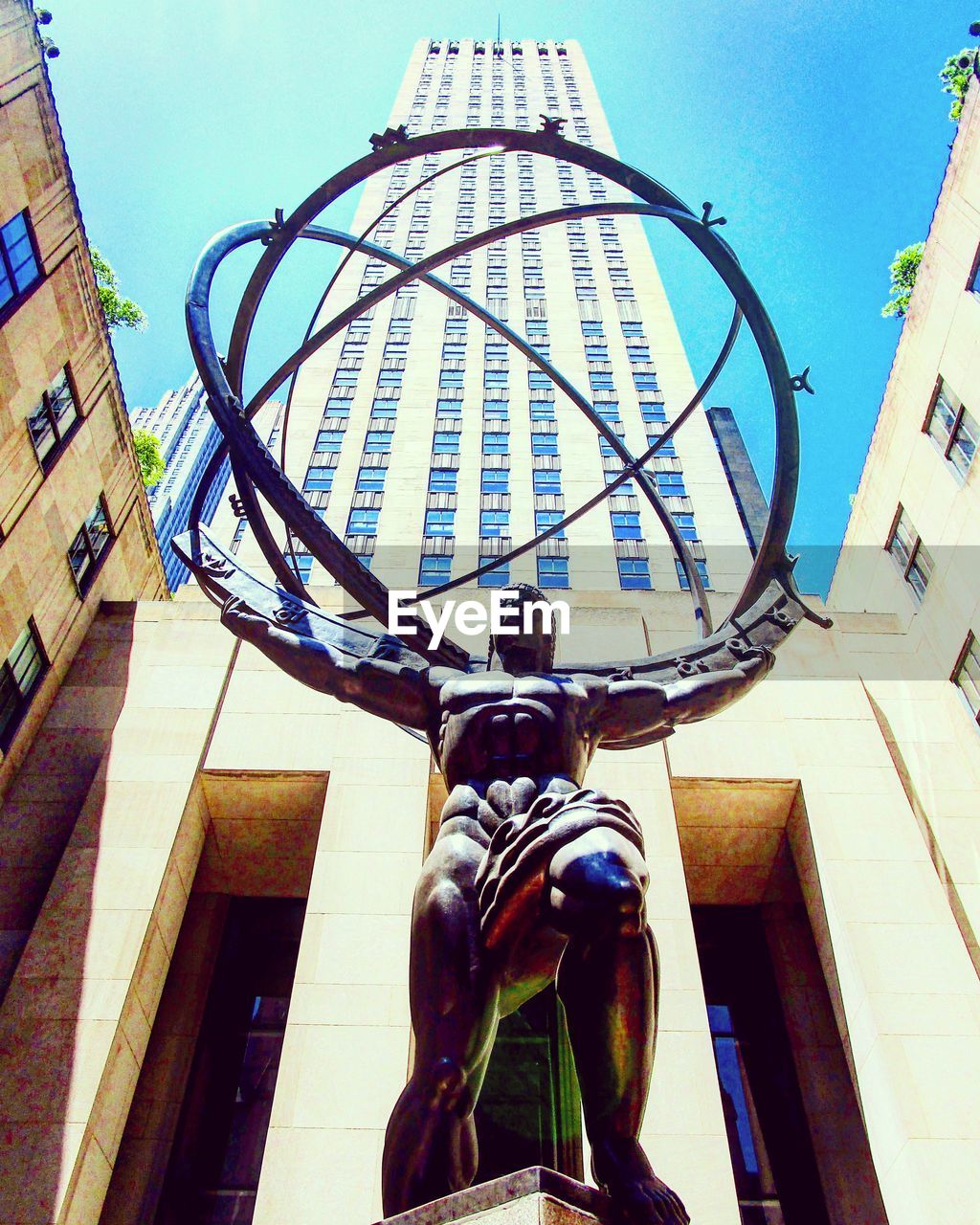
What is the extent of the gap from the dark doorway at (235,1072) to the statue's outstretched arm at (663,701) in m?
10.1

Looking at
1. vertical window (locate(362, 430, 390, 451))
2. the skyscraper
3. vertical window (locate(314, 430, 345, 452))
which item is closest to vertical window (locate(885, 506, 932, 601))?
the skyscraper

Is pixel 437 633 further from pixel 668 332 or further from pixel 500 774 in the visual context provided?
pixel 668 332

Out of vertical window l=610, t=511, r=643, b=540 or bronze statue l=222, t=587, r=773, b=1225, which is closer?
bronze statue l=222, t=587, r=773, b=1225

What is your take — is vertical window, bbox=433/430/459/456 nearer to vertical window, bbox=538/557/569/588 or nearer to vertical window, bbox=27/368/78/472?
vertical window, bbox=538/557/569/588

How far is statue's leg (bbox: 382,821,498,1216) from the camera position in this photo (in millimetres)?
3771

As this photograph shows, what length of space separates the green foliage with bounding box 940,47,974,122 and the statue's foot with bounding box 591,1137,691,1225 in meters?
21.9

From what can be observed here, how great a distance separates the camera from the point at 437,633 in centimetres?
639

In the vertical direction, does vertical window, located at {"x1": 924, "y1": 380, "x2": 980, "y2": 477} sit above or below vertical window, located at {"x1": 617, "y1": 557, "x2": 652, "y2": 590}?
below

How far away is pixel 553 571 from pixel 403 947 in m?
18.2

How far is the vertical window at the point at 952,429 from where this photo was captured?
17000 millimetres

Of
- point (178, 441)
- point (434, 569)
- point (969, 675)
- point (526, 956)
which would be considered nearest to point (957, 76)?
point (969, 675)

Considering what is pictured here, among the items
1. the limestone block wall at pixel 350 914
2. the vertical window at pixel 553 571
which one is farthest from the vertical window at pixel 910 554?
the vertical window at pixel 553 571

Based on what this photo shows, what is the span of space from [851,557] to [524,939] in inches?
803

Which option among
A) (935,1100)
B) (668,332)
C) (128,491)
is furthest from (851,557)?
(668,332)
